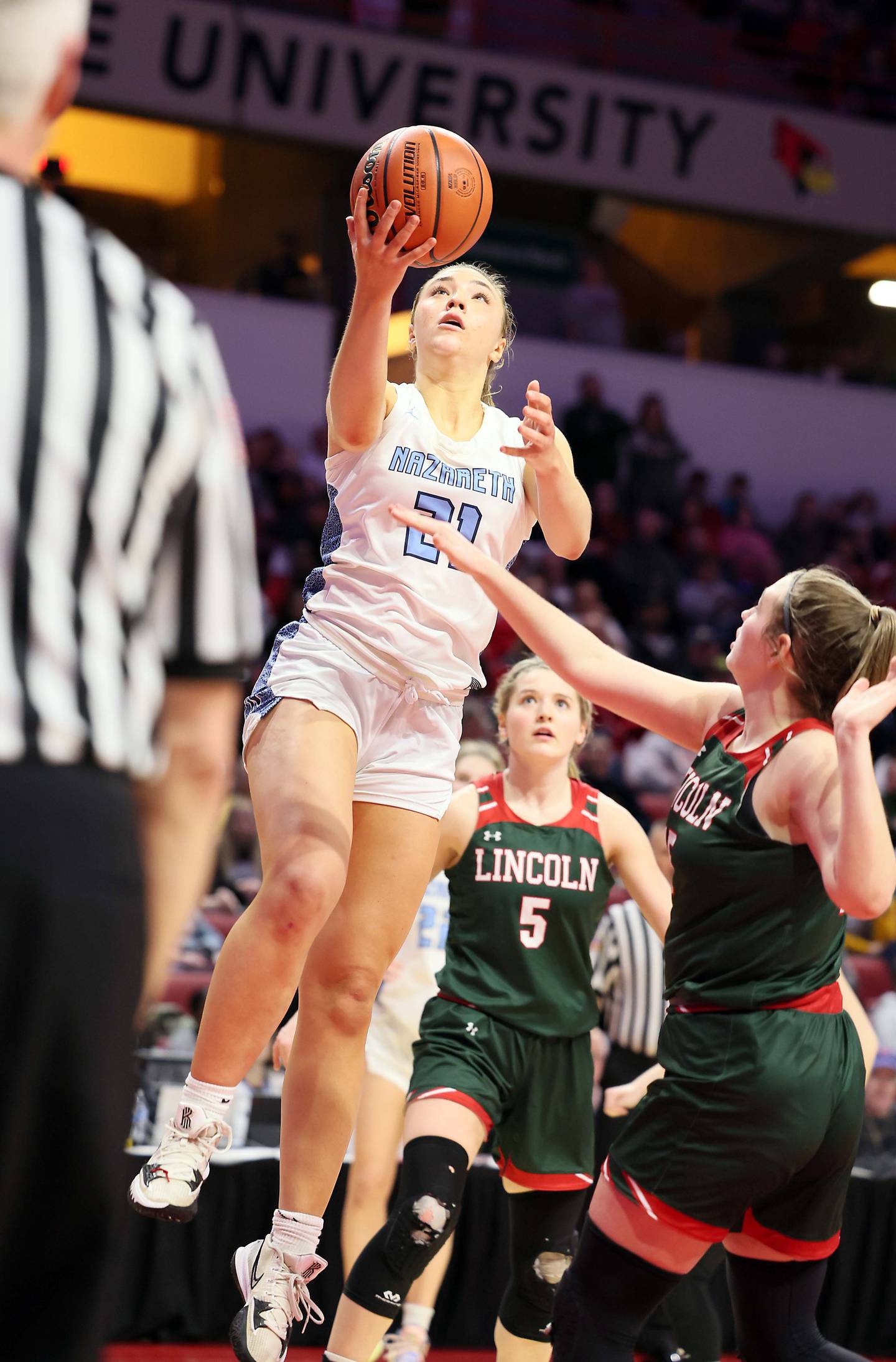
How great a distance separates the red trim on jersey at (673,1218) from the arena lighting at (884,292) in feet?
50.3

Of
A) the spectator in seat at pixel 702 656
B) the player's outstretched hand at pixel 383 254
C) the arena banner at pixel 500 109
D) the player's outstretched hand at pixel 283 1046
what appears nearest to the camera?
the player's outstretched hand at pixel 383 254

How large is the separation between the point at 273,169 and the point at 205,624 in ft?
50.6

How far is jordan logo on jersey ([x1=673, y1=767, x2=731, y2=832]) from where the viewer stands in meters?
3.07

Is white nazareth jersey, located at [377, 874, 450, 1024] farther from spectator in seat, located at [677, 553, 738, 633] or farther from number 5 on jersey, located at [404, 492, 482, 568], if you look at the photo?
spectator in seat, located at [677, 553, 738, 633]

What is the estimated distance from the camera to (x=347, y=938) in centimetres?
347

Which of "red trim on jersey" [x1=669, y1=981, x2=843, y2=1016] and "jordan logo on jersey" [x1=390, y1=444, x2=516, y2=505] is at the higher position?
"jordan logo on jersey" [x1=390, y1=444, x2=516, y2=505]

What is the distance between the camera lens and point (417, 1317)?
547cm

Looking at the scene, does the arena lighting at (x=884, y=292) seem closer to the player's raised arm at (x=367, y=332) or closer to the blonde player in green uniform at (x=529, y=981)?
the blonde player in green uniform at (x=529, y=981)

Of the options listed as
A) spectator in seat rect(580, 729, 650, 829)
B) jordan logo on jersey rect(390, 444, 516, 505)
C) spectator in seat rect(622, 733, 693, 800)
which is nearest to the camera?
jordan logo on jersey rect(390, 444, 516, 505)

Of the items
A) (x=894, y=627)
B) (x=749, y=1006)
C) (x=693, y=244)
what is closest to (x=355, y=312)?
(x=894, y=627)

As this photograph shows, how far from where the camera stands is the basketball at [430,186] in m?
3.37

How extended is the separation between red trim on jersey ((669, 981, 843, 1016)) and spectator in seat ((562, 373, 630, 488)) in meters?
10.7

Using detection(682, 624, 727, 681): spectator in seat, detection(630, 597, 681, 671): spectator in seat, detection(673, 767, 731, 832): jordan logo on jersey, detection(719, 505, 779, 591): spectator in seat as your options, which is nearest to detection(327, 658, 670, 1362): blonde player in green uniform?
detection(673, 767, 731, 832): jordan logo on jersey

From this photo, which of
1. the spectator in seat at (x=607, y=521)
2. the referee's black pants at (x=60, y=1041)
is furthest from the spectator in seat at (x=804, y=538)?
the referee's black pants at (x=60, y=1041)
